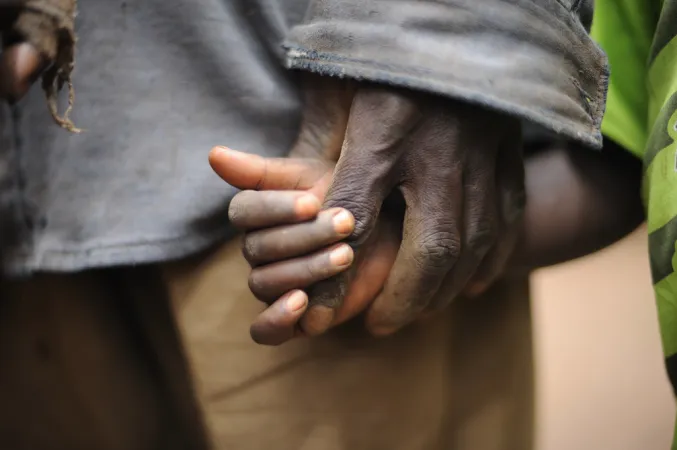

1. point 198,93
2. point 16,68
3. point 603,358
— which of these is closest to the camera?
point 16,68

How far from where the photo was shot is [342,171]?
1.18 ft

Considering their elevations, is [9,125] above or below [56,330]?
above

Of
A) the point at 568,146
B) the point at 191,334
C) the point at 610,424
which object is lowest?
the point at 610,424

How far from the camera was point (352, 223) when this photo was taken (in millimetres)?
347

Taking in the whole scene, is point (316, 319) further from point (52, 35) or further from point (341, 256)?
point (52, 35)

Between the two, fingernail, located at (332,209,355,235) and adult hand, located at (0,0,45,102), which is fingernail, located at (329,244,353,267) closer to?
fingernail, located at (332,209,355,235)

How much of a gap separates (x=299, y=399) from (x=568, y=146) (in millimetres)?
263

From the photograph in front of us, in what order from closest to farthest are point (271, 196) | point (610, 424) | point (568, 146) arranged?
point (271, 196)
point (568, 146)
point (610, 424)

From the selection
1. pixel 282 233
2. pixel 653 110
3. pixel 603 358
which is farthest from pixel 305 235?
pixel 603 358

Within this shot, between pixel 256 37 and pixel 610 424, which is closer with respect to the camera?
pixel 256 37

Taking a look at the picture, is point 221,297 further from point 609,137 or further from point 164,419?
point 609,137

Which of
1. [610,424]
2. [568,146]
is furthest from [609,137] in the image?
[610,424]

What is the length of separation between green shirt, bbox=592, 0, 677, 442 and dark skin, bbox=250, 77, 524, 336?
9cm

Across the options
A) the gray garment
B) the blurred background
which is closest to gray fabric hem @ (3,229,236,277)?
the gray garment
